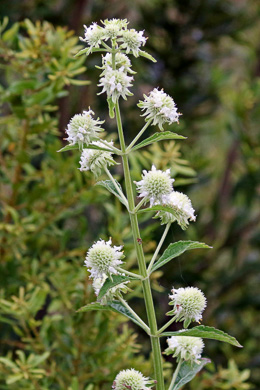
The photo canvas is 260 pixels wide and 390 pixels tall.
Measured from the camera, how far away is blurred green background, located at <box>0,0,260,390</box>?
869 millimetres

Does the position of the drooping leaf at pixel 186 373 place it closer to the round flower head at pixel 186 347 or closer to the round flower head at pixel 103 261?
the round flower head at pixel 186 347

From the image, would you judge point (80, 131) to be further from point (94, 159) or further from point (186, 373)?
point (186, 373)

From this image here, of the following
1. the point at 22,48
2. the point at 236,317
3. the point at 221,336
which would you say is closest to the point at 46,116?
the point at 22,48

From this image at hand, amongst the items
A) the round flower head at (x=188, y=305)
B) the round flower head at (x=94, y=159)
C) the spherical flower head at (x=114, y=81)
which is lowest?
the round flower head at (x=188, y=305)

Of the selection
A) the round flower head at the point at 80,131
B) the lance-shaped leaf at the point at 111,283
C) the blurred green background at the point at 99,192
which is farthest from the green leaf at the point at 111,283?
the blurred green background at the point at 99,192

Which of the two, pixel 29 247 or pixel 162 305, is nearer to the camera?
pixel 29 247

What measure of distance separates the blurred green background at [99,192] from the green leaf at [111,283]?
0.34 m

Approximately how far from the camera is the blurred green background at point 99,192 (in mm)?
869

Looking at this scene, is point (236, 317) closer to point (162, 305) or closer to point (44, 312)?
point (162, 305)

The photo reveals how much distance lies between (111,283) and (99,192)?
504mm

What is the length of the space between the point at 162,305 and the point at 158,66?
0.65 metres

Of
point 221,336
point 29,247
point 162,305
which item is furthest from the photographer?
point 162,305

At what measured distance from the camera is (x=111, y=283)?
47 centimetres

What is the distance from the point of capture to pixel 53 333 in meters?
0.93
